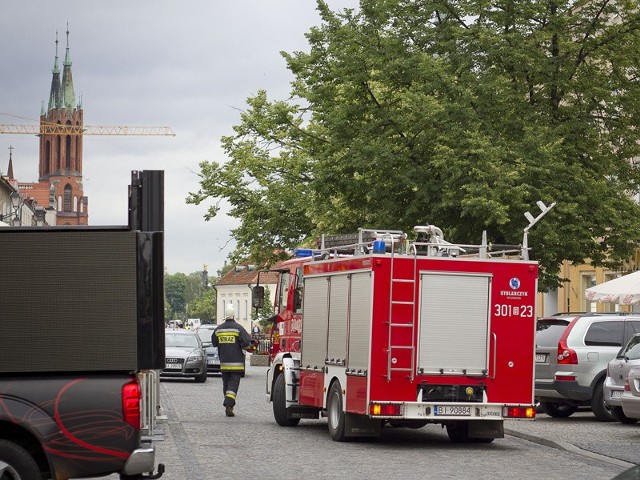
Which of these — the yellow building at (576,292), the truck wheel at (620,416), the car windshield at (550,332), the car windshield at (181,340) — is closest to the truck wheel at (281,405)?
the car windshield at (550,332)

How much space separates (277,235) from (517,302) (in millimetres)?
32785

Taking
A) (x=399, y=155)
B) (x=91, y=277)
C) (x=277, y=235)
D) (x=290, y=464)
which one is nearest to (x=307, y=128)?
(x=277, y=235)

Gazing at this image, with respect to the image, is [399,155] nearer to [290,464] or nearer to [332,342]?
[332,342]

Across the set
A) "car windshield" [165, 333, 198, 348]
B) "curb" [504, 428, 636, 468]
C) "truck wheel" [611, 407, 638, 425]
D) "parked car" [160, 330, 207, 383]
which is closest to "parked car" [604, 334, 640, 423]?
"truck wheel" [611, 407, 638, 425]

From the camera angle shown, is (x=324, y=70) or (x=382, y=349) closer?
(x=382, y=349)

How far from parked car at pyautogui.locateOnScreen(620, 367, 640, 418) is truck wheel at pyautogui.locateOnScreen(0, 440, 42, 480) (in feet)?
38.7

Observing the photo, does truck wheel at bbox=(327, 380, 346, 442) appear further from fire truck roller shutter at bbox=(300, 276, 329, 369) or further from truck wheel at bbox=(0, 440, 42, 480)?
truck wheel at bbox=(0, 440, 42, 480)

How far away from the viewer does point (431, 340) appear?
60.0 ft

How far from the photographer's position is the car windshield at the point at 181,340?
4116 centimetres

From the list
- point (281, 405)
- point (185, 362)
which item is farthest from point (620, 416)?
point (185, 362)

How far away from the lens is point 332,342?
19.7m

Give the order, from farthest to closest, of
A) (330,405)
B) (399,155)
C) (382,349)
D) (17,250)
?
(399,155), (330,405), (382,349), (17,250)

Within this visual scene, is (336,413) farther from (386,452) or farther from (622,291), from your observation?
(622,291)

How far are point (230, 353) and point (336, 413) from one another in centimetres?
558
